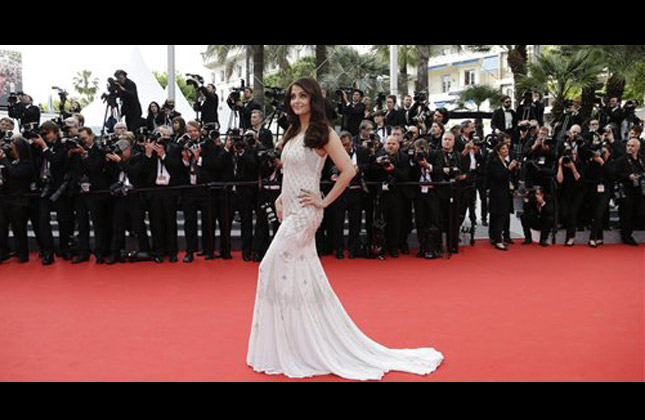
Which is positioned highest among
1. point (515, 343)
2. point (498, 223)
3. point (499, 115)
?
point (499, 115)

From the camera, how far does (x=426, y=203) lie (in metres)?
8.56

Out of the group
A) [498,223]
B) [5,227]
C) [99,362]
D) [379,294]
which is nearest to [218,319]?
[99,362]

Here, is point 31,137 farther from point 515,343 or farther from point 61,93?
point 515,343

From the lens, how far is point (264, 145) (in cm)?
885

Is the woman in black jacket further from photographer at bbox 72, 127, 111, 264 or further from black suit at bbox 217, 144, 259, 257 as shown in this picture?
photographer at bbox 72, 127, 111, 264

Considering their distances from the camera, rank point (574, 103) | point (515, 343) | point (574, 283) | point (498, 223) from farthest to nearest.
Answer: point (574, 103)
point (498, 223)
point (574, 283)
point (515, 343)

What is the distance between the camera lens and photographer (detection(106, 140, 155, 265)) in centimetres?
824

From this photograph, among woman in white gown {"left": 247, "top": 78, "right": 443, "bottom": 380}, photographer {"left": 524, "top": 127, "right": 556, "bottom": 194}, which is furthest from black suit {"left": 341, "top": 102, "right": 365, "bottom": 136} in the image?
woman in white gown {"left": 247, "top": 78, "right": 443, "bottom": 380}

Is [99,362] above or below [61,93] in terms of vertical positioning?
below

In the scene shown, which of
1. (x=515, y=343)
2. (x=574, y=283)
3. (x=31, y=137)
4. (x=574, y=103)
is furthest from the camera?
(x=574, y=103)

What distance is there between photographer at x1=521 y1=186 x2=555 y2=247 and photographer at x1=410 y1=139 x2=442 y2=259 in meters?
1.94

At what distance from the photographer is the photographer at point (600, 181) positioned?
9508 millimetres

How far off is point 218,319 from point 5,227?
15.7ft

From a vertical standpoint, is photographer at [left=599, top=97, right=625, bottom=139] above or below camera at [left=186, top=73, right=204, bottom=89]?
below
